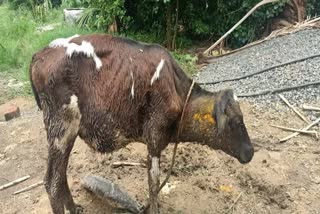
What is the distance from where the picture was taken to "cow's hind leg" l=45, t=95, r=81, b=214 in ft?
11.7

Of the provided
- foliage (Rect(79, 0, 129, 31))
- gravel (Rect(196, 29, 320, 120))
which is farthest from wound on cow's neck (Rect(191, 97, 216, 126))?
foliage (Rect(79, 0, 129, 31))

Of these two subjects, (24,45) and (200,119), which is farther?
(24,45)

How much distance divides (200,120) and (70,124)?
111 cm

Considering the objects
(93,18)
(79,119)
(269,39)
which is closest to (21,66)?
(93,18)

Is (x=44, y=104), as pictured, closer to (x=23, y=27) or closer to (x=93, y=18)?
(x=93, y=18)

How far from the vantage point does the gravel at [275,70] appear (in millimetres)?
6297

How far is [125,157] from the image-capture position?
5.20 metres

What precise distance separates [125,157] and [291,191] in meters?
1.95

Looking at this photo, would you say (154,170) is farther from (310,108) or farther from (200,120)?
(310,108)

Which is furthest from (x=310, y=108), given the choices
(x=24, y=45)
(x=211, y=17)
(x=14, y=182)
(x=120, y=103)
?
(x=24, y=45)

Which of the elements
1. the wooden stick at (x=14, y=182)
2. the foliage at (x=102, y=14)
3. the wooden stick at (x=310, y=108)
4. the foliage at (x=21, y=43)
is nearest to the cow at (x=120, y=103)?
the wooden stick at (x=14, y=182)

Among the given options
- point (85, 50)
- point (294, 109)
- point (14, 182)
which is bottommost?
point (14, 182)

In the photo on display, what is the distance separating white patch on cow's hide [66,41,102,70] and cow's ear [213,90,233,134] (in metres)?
1.04

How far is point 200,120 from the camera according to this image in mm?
3705
